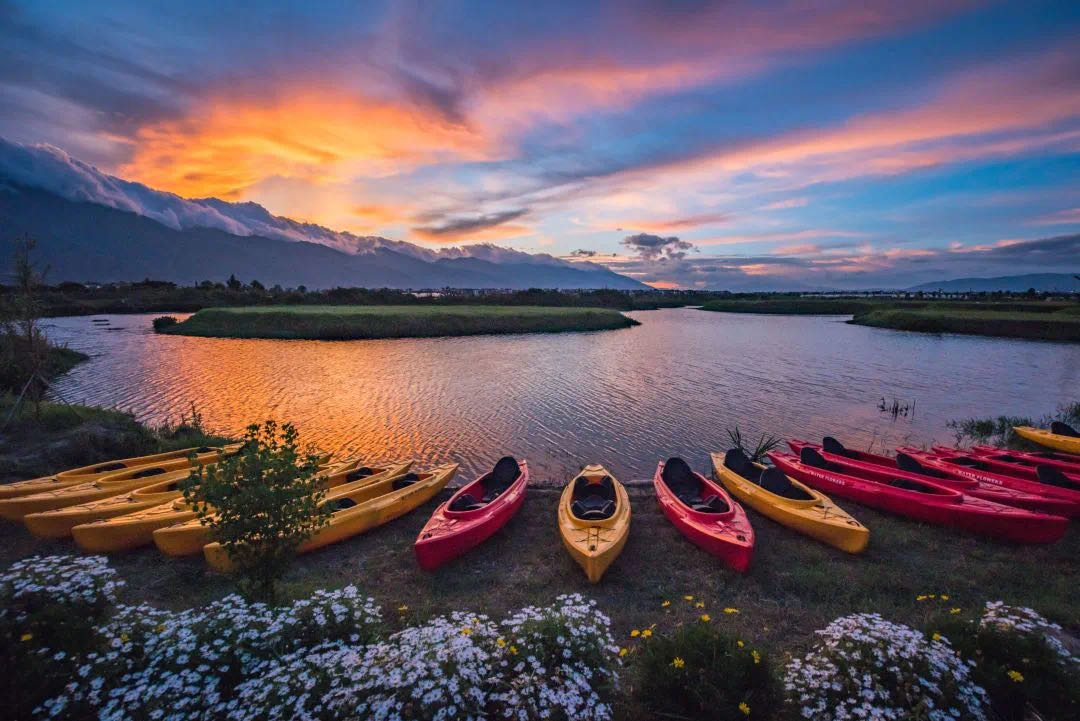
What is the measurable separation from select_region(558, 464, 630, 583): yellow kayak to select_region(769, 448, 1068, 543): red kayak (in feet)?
21.8

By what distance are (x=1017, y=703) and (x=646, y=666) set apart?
12.6 ft

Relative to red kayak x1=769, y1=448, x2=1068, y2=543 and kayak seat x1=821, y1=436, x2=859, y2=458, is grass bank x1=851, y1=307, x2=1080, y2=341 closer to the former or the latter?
kayak seat x1=821, y1=436, x2=859, y2=458

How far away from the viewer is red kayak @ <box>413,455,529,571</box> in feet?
33.7

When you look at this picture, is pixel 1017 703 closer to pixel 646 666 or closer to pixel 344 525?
pixel 646 666

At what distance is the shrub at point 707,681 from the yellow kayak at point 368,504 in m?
7.37

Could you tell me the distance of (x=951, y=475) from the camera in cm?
1376

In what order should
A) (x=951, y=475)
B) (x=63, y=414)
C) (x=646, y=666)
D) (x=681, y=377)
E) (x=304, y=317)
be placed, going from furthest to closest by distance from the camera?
(x=304, y=317) → (x=681, y=377) → (x=63, y=414) → (x=951, y=475) → (x=646, y=666)

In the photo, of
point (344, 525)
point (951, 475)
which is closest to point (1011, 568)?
point (951, 475)

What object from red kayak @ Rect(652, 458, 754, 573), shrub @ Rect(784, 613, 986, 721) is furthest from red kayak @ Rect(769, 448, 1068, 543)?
shrub @ Rect(784, 613, 986, 721)

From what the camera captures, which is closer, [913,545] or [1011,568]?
[1011,568]

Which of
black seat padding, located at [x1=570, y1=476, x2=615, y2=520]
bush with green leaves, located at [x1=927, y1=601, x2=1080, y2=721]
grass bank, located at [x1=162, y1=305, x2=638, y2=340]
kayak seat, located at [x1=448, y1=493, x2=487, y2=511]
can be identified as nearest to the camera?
bush with green leaves, located at [x1=927, y1=601, x2=1080, y2=721]

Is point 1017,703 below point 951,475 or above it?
above

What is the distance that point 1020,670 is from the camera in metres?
5.22

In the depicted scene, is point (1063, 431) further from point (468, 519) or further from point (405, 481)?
point (405, 481)
